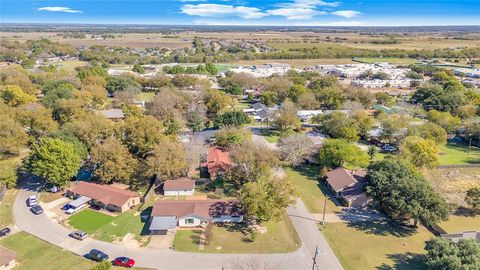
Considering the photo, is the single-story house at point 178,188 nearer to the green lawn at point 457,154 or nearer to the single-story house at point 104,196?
the single-story house at point 104,196

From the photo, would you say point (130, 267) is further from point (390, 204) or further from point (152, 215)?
point (390, 204)

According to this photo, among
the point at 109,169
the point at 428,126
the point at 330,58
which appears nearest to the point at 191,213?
the point at 109,169

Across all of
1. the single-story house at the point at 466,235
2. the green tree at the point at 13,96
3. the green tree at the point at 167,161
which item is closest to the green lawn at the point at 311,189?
the single-story house at the point at 466,235

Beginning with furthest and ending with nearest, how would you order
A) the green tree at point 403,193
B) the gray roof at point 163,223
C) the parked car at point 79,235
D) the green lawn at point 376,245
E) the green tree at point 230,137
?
the green tree at point 230,137
the gray roof at point 163,223
the green tree at point 403,193
the parked car at point 79,235
the green lawn at point 376,245

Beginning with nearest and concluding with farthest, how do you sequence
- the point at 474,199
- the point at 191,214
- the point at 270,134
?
the point at 191,214, the point at 474,199, the point at 270,134

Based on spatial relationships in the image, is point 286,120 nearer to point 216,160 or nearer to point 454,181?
point 216,160

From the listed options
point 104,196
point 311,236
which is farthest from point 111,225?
point 311,236
